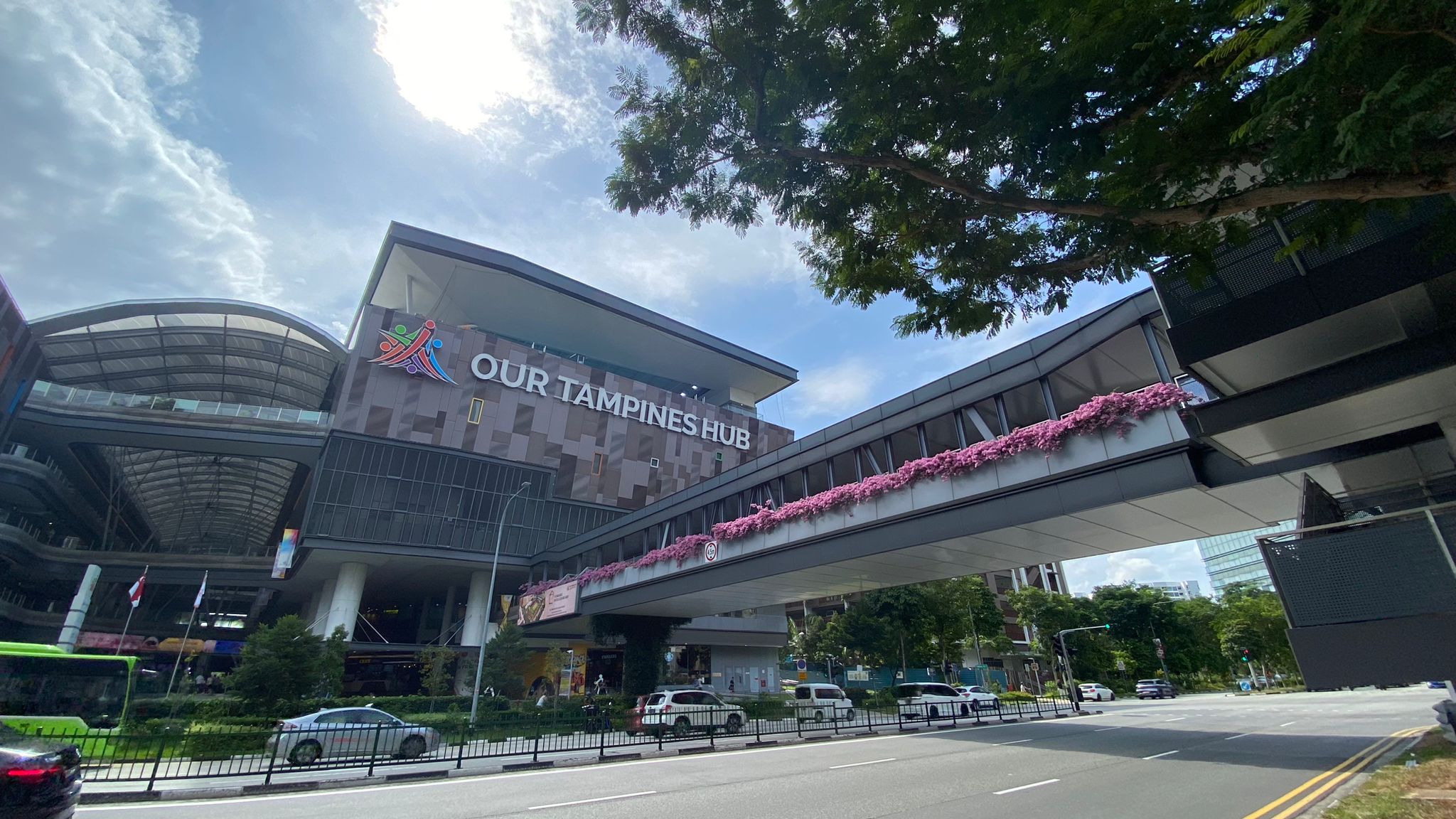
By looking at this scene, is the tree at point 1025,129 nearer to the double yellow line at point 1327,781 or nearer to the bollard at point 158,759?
the double yellow line at point 1327,781

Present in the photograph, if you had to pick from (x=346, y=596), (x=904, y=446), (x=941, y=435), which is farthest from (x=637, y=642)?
(x=941, y=435)

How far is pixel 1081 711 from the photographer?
3519 centimetres

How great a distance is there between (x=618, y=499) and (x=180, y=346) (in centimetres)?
3365

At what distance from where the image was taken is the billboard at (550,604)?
106 ft

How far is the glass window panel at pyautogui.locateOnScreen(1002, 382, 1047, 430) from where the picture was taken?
1812cm

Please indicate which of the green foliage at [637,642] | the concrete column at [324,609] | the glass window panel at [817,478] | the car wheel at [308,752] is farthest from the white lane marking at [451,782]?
the concrete column at [324,609]

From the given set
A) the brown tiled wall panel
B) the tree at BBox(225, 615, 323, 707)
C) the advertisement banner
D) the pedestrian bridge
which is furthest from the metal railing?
the pedestrian bridge

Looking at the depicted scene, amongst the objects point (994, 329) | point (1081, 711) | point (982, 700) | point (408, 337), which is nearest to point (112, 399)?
point (408, 337)

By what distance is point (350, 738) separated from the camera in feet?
57.1

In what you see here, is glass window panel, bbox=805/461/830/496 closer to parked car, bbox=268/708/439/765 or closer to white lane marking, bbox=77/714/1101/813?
white lane marking, bbox=77/714/1101/813

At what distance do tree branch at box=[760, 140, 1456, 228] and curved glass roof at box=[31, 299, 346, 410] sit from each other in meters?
46.2

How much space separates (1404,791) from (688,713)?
1963 centimetres

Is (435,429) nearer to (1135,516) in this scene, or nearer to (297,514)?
(297,514)

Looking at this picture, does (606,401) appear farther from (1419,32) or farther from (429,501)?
(1419,32)
